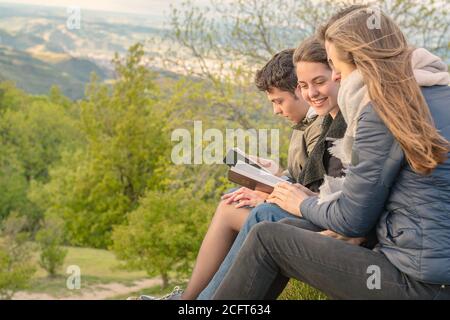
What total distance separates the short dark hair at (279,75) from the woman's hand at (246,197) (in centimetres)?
77

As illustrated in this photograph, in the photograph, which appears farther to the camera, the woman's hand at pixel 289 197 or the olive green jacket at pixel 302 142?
the olive green jacket at pixel 302 142

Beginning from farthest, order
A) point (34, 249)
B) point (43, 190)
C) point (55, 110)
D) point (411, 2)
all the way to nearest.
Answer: point (55, 110) → point (43, 190) → point (34, 249) → point (411, 2)

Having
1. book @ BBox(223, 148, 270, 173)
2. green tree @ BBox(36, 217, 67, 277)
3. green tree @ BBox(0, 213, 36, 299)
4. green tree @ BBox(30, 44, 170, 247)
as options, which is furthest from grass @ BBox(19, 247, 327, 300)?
book @ BBox(223, 148, 270, 173)

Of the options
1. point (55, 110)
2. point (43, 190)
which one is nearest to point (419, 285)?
point (43, 190)

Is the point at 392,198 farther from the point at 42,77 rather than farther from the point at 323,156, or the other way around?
the point at 42,77

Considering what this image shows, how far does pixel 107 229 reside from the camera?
2822 centimetres

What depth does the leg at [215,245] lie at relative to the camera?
306 cm

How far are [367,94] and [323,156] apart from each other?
0.79m

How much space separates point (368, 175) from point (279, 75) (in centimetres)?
158

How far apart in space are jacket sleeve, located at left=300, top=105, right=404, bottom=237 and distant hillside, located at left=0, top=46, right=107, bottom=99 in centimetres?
5007

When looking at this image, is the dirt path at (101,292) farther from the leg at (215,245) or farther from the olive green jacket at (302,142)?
the leg at (215,245)

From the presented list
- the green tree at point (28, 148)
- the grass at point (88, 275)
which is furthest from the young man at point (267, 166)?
the green tree at point (28, 148)

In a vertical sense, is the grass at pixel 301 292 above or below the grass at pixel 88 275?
above

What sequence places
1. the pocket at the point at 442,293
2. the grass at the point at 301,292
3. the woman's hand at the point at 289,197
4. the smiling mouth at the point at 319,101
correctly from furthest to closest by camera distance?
the grass at the point at 301,292, the smiling mouth at the point at 319,101, the woman's hand at the point at 289,197, the pocket at the point at 442,293
